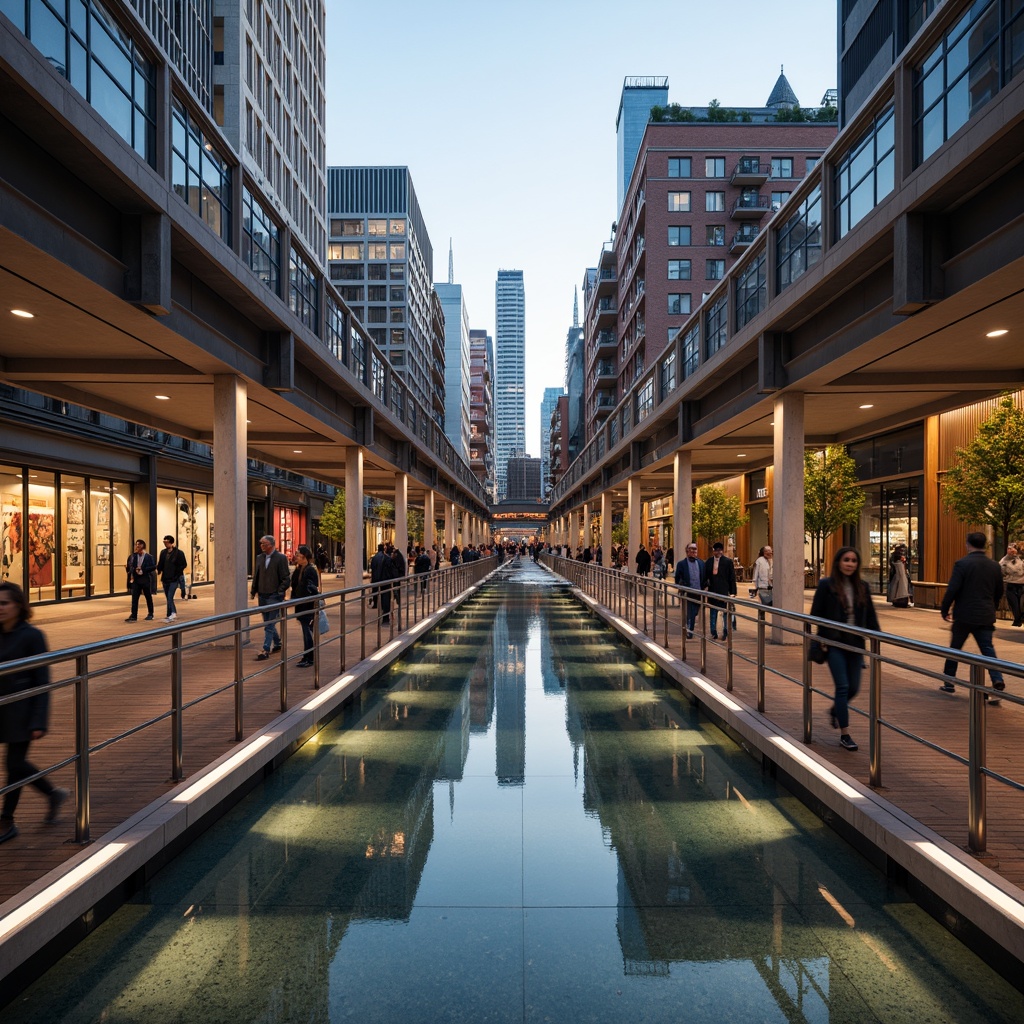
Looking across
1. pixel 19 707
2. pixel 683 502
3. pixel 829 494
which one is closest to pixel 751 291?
pixel 829 494

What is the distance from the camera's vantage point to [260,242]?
13359mm

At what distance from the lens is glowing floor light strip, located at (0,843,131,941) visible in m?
3.39

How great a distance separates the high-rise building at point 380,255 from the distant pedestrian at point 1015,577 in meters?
62.8

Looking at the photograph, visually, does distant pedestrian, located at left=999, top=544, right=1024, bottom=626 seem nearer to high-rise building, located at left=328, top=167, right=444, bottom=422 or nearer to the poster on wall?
the poster on wall

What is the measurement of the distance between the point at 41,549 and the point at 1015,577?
22.7m

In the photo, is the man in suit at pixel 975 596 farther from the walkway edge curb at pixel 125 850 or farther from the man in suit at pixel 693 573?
the walkway edge curb at pixel 125 850

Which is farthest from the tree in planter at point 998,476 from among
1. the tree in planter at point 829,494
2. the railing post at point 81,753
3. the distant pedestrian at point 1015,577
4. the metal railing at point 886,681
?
the railing post at point 81,753

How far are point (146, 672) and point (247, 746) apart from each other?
98 cm

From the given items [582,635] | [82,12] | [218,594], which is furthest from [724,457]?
[82,12]

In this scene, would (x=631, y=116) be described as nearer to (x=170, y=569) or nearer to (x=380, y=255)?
(x=380, y=255)

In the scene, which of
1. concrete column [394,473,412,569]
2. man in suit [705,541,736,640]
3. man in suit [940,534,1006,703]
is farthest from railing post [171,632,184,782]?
concrete column [394,473,412,569]

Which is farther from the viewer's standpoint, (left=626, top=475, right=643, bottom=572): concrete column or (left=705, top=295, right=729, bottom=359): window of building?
(left=626, top=475, right=643, bottom=572): concrete column

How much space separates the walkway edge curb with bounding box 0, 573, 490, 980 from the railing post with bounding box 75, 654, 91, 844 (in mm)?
131

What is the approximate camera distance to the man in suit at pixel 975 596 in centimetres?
828
